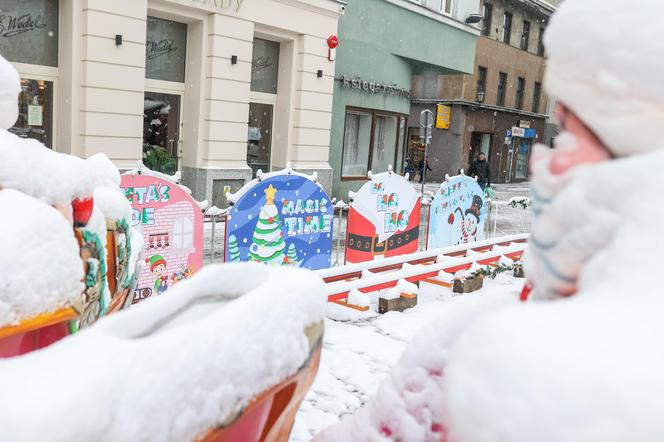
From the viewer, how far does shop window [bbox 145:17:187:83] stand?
37.3ft

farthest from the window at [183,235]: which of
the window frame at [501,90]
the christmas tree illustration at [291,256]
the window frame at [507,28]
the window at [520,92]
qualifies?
the window at [520,92]

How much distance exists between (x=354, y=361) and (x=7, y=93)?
120 inches

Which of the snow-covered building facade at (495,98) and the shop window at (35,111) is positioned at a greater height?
the snow-covered building facade at (495,98)

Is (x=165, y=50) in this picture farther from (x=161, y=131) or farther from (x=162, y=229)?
(x=162, y=229)

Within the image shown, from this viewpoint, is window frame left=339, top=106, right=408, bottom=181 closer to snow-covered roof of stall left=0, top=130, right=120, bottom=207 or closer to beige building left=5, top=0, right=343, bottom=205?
beige building left=5, top=0, right=343, bottom=205

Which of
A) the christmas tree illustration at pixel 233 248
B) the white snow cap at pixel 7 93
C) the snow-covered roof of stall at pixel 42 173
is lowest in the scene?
the christmas tree illustration at pixel 233 248

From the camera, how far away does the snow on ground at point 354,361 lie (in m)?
3.68

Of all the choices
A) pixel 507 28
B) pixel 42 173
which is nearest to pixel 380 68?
pixel 42 173

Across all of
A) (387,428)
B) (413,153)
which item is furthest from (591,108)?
(413,153)

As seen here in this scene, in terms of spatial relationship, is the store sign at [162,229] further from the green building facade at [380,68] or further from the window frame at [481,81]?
the window frame at [481,81]

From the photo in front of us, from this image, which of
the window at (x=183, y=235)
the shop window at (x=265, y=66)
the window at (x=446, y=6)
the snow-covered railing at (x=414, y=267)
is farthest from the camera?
the window at (x=446, y=6)

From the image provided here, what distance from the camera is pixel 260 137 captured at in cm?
1376

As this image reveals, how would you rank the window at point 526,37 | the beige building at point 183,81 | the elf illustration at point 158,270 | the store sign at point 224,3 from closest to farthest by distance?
the elf illustration at point 158,270 < the beige building at point 183,81 < the store sign at point 224,3 < the window at point 526,37

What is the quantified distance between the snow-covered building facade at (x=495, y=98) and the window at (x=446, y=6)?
929 cm
